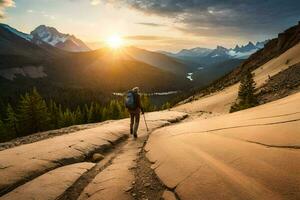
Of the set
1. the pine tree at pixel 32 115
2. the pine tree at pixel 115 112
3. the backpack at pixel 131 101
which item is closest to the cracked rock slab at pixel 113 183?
the backpack at pixel 131 101

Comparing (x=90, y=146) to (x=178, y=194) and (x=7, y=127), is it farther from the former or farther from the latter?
(x=7, y=127)

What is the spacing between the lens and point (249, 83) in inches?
1086

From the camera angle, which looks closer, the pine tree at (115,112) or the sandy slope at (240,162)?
the sandy slope at (240,162)

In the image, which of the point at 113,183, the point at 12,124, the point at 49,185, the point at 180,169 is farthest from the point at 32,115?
the point at 180,169

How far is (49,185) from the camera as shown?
9.05 m

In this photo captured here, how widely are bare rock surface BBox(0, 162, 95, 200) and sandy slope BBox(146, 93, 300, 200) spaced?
2.89 metres

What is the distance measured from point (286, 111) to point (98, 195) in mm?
7774

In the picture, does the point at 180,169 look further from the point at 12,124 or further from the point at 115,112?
the point at 115,112

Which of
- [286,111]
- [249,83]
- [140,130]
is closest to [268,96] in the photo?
[249,83]

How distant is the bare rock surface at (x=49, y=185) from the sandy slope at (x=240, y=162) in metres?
2.89

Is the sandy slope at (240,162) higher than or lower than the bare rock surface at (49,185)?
higher

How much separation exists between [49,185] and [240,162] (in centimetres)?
572

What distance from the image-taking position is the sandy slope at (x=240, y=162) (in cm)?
662

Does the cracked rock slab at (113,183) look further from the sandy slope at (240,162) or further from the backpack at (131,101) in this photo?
the backpack at (131,101)
